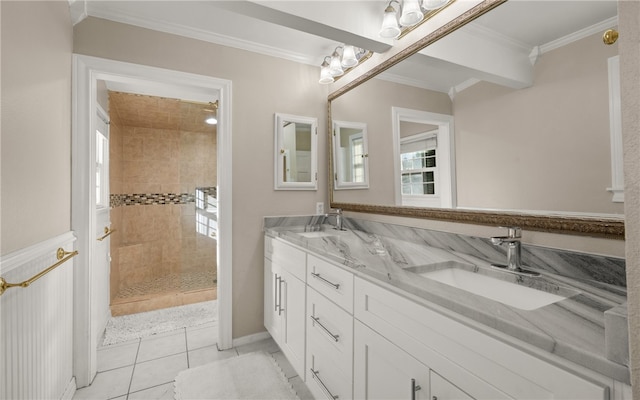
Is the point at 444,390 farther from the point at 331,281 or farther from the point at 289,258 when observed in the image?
the point at 289,258

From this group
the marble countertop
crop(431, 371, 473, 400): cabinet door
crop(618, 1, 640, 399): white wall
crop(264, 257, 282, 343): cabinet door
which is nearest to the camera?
crop(618, 1, 640, 399): white wall

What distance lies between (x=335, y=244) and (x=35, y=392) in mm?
1509

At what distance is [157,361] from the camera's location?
6.73ft

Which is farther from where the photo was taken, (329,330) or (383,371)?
(329,330)

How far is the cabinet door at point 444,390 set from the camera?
2.51 ft

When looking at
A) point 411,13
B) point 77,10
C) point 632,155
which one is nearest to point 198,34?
point 77,10

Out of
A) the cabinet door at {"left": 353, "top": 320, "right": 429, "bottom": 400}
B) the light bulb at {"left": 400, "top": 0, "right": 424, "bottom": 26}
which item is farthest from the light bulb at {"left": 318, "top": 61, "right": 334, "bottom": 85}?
the cabinet door at {"left": 353, "top": 320, "right": 429, "bottom": 400}

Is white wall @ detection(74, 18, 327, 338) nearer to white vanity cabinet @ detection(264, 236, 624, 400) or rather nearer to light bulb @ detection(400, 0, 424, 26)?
white vanity cabinet @ detection(264, 236, 624, 400)

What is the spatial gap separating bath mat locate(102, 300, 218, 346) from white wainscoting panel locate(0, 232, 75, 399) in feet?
2.24

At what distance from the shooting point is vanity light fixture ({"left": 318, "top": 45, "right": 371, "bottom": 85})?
7.04 feet

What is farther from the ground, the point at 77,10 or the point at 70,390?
the point at 77,10

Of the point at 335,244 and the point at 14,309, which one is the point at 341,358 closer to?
the point at 335,244

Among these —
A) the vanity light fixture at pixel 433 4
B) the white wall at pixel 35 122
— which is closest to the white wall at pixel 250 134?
the white wall at pixel 35 122

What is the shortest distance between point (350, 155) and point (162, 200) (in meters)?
3.17
